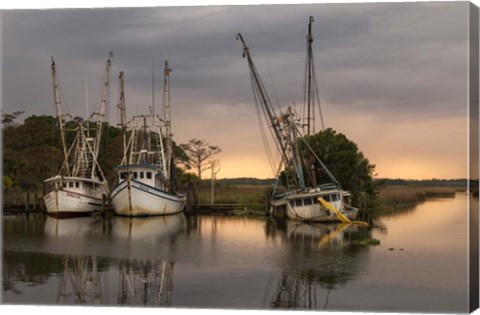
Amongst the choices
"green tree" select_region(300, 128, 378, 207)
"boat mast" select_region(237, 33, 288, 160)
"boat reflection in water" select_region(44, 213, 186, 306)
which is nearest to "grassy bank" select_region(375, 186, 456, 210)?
"green tree" select_region(300, 128, 378, 207)

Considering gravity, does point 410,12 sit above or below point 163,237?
above

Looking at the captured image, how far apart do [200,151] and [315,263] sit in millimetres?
7620

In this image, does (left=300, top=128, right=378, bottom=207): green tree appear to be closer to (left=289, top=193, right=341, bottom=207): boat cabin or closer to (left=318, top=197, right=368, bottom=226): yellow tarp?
(left=289, top=193, right=341, bottom=207): boat cabin

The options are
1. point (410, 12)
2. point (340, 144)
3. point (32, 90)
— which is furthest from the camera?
point (340, 144)

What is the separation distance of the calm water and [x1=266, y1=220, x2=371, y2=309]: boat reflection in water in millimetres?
21

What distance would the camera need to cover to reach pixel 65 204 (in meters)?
31.3

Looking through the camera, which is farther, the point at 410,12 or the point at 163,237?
the point at 163,237

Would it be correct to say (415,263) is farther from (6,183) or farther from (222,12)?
(6,183)

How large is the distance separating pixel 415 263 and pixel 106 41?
24.2ft

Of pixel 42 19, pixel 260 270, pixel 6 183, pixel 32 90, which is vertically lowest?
pixel 260 270

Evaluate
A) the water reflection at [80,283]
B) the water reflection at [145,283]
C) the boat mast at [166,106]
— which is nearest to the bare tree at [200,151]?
the boat mast at [166,106]

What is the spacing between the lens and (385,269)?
1519 centimetres

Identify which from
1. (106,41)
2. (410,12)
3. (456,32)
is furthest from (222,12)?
(456,32)

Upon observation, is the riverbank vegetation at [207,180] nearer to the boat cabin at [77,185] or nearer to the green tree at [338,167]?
the green tree at [338,167]
